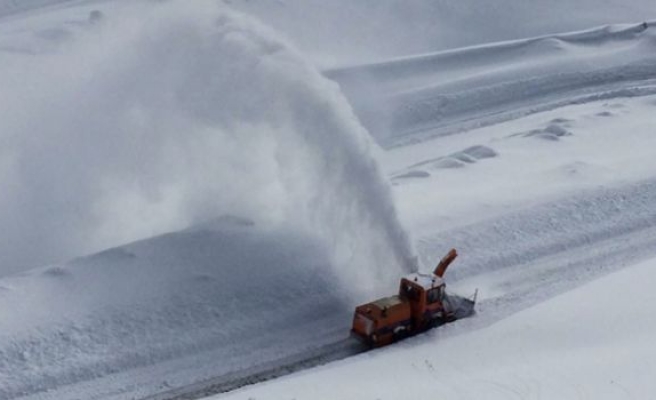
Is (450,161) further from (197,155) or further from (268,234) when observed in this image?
(197,155)

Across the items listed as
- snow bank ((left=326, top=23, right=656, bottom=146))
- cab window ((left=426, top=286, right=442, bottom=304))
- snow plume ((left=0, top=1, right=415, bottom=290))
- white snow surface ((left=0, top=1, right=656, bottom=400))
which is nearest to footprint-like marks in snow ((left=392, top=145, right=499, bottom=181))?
white snow surface ((left=0, top=1, right=656, bottom=400))

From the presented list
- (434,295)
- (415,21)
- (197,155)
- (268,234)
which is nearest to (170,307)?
Result: (268,234)

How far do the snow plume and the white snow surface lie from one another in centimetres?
5

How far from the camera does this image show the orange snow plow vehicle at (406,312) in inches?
634

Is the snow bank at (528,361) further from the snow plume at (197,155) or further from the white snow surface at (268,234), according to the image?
the snow plume at (197,155)

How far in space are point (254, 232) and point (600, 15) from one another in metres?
29.9

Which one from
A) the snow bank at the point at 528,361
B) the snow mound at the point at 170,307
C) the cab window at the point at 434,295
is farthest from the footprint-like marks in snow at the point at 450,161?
the cab window at the point at 434,295

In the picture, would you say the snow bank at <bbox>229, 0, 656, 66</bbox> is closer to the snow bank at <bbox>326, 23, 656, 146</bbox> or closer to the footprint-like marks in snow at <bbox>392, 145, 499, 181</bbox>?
the snow bank at <bbox>326, 23, 656, 146</bbox>

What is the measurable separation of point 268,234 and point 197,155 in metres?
2.92

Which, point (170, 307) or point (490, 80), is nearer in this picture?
point (170, 307)

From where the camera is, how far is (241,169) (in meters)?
20.3

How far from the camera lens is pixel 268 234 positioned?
750 inches

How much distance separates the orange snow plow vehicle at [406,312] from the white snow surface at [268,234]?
30 cm

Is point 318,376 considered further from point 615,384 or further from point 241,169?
point 241,169
